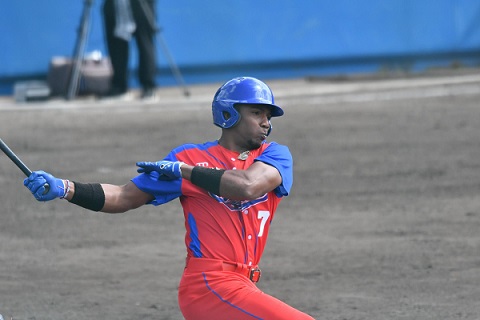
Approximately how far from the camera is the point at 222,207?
495cm

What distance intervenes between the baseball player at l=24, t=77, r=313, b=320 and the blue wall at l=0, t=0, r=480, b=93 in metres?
11.1

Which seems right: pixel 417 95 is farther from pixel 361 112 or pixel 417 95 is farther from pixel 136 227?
pixel 136 227

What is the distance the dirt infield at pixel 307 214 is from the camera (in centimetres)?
742

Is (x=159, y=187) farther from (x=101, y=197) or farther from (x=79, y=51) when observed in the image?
(x=79, y=51)

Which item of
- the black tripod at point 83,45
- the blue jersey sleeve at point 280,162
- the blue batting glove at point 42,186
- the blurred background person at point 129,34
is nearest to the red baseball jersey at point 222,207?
the blue jersey sleeve at point 280,162

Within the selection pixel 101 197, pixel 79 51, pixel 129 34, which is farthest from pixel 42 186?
pixel 79 51

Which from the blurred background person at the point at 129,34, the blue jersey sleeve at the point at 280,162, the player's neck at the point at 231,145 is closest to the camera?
the blue jersey sleeve at the point at 280,162

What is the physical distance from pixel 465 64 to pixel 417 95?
134 inches

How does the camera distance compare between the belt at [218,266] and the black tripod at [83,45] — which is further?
the black tripod at [83,45]

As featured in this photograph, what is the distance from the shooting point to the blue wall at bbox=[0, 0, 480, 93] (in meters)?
15.9

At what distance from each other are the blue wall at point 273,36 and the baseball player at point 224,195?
11.1 metres

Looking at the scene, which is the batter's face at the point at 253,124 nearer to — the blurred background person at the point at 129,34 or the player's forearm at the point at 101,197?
the player's forearm at the point at 101,197

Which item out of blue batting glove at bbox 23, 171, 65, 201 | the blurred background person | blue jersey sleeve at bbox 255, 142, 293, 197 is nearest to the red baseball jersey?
blue jersey sleeve at bbox 255, 142, 293, 197

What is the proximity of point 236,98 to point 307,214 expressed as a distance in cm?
497
